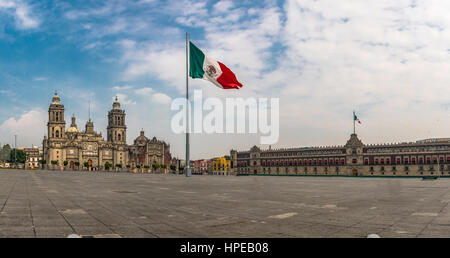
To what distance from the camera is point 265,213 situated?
8.72 metres

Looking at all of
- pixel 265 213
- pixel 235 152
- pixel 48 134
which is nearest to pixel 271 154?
pixel 235 152

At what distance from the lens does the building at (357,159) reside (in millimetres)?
101688

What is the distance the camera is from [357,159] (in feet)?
378

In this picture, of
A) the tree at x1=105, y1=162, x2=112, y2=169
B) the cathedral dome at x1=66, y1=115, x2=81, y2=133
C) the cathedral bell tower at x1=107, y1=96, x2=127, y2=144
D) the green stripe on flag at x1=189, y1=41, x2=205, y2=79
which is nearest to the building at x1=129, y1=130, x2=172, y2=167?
the cathedral bell tower at x1=107, y1=96, x2=127, y2=144

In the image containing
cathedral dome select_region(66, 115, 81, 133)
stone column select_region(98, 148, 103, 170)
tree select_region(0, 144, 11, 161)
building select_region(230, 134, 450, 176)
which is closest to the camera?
building select_region(230, 134, 450, 176)

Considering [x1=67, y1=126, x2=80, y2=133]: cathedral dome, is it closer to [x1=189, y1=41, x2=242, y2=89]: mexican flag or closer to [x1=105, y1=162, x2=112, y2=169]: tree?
[x1=105, y1=162, x2=112, y2=169]: tree

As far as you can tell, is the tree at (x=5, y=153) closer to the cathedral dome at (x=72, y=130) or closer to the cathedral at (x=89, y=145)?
the cathedral at (x=89, y=145)

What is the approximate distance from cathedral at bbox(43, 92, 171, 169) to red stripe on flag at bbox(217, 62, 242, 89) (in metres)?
131

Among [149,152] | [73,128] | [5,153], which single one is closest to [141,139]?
[149,152]

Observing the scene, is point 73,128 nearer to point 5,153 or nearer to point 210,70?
point 5,153

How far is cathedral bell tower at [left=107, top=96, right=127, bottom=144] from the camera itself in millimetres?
162875

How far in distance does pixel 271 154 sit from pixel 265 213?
13189 cm

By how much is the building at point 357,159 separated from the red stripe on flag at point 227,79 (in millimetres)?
96260

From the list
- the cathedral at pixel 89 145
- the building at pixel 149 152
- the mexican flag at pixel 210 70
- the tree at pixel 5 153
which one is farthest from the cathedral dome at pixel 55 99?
the mexican flag at pixel 210 70
